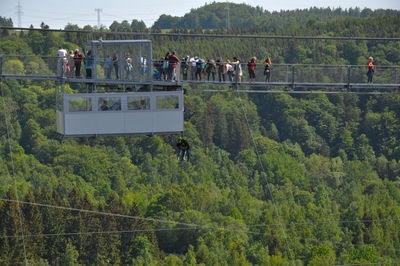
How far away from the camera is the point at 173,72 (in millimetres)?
47750

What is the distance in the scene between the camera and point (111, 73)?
47.3 m

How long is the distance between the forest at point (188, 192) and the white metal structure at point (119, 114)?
87963mm

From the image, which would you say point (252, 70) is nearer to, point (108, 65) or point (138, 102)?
point (138, 102)

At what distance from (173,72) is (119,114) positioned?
14.0ft

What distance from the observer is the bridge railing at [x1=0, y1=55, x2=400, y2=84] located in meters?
47.2

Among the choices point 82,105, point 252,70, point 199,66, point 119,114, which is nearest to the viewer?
point 82,105

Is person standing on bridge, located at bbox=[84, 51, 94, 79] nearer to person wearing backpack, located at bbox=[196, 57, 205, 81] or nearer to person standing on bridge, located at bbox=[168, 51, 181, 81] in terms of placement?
person standing on bridge, located at bbox=[168, 51, 181, 81]

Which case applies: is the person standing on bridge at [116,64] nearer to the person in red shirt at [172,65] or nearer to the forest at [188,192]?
the person in red shirt at [172,65]

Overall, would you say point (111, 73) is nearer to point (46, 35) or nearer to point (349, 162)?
point (46, 35)

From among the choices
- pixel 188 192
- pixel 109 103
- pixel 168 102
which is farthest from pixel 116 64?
pixel 188 192

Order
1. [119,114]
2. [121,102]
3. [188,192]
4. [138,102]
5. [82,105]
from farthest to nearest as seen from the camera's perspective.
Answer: [188,192], [138,102], [121,102], [119,114], [82,105]

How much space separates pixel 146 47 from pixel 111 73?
2.50 meters

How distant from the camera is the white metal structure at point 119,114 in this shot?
45.3 m

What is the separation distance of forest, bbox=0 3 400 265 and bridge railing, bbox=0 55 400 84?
3068 inches
